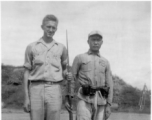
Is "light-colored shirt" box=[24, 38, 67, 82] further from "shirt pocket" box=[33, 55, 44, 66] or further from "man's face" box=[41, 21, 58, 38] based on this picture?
"man's face" box=[41, 21, 58, 38]

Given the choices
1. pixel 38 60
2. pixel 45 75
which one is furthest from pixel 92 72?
pixel 38 60

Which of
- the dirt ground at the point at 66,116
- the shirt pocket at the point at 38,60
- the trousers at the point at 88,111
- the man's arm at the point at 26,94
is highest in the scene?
the shirt pocket at the point at 38,60

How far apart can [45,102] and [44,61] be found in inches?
30.1

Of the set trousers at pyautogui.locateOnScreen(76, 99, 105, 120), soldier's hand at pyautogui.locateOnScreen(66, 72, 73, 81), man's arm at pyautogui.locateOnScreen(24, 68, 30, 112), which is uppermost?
soldier's hand at pyautogui.locateOnScreen(66, 72, 73, 81)

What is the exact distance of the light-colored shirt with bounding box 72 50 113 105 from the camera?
542 cm

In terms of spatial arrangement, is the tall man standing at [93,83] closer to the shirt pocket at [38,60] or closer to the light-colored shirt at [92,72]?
the light-colored shirt at [92,72]

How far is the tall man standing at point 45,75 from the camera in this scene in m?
5.13

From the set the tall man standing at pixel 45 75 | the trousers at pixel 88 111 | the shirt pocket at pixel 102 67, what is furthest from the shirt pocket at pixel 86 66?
the trousers at pixel 88 111

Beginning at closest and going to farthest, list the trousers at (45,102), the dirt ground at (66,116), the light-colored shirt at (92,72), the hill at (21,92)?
the trousers at (45,102) < the light-colored shirt at (92,72) < the hill at (21,92) < the dirt ground at (66,116)

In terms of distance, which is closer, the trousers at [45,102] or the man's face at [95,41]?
the trousers at [45,102]

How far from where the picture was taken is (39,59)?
532cm

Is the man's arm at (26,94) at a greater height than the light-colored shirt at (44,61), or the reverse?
the light-colored shirt at (44,61)

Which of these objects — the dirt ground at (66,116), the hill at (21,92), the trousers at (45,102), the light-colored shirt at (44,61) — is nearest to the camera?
the trousers at (45,102)

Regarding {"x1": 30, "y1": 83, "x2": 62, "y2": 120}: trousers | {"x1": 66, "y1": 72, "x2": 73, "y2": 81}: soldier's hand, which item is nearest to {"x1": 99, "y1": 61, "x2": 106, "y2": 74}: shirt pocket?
{"x1": 66, "y1": 72, "x2": 73, "y2": 81}: soldier's hand
